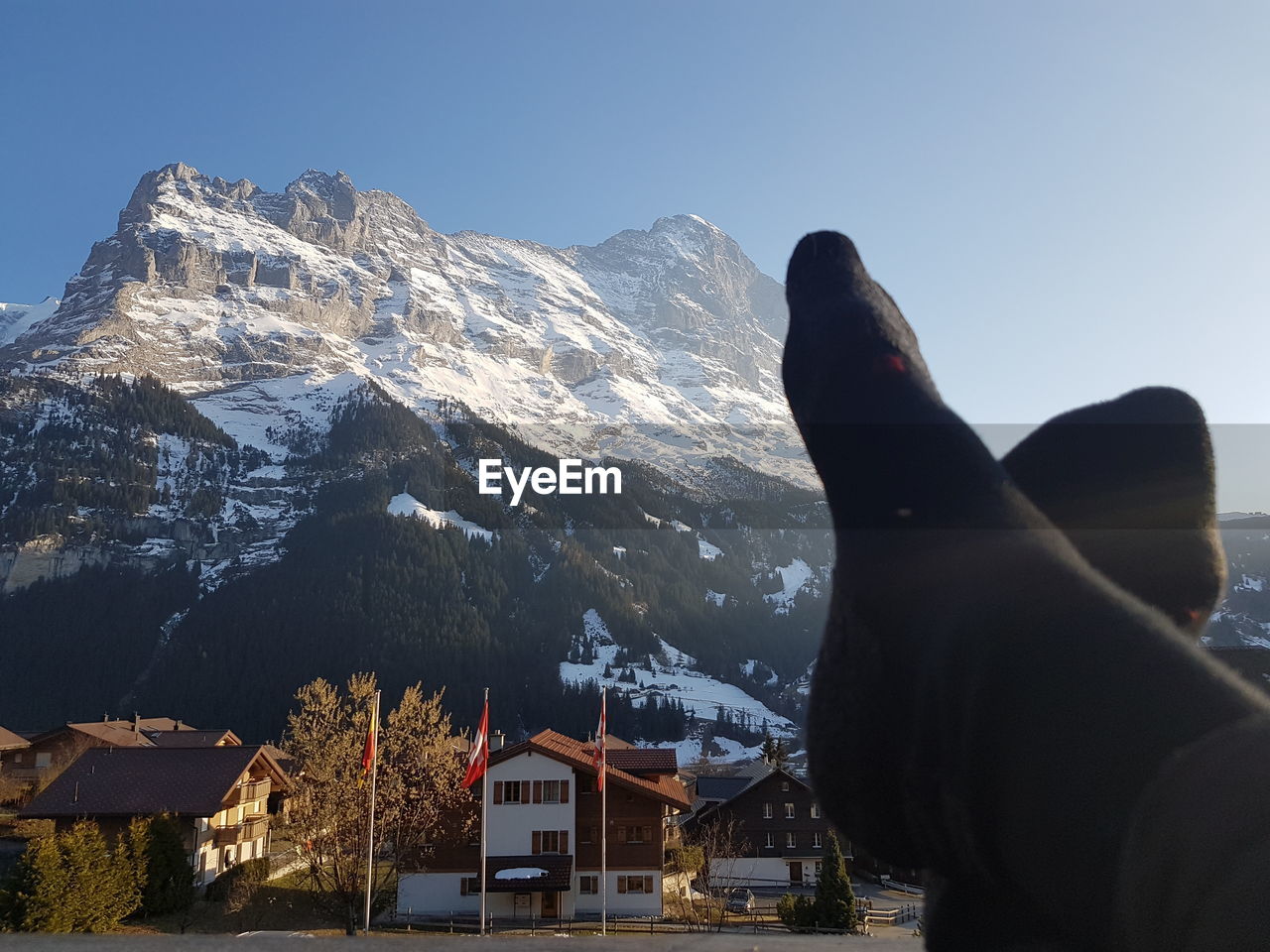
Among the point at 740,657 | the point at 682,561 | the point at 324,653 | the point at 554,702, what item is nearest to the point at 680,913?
the point at 554,702

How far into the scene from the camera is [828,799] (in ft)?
4.43

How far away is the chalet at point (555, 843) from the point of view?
2386cm

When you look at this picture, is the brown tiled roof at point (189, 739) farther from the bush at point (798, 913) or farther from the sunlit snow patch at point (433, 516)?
the sunlit snow patch at point (433, 516)

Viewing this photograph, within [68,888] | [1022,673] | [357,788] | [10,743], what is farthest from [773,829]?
[1022,673]

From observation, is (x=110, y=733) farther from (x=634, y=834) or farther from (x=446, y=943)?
(x=446, y=943)

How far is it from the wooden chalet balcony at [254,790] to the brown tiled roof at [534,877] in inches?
303

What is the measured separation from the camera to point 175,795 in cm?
2333

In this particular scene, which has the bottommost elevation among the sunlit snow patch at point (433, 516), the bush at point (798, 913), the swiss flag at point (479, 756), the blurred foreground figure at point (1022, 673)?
the bush at point (798, 913)

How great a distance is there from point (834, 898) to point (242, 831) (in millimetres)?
17918

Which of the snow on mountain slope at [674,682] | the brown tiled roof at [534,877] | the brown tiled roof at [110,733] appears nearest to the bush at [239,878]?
the brown tiled roof at [534,877]

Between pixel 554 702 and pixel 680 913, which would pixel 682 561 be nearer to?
pixel 554 702

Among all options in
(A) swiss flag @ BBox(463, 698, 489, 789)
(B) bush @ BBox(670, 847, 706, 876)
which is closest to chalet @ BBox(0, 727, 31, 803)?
Result: (B) bush @ BBox(670, 847, 706, 876)

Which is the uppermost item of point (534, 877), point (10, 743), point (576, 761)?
point (576, 761)

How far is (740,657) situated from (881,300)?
10766 cm
